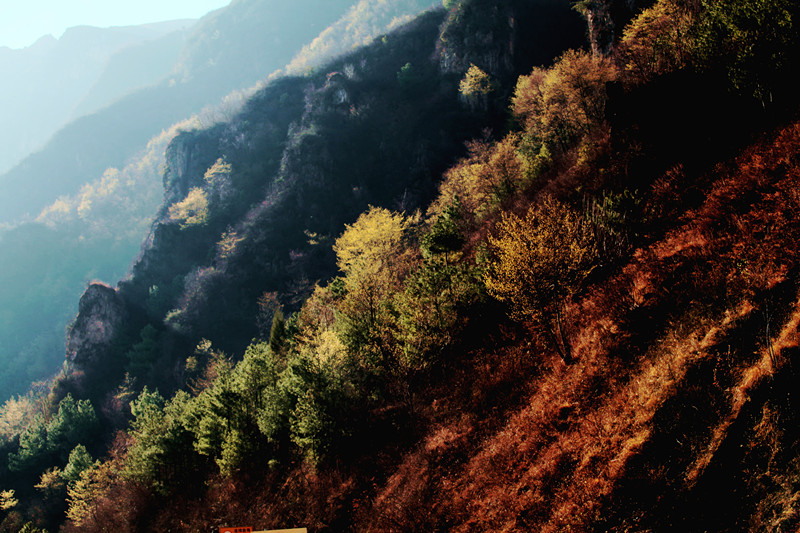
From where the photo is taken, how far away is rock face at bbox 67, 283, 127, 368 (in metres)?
74.5

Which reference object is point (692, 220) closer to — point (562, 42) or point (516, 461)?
point (516, 461)

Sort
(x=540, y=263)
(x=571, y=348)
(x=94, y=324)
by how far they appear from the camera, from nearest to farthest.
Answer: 1. (x=540, y=263)
2. (x=571, y=348)
3. (x=94, y=324)

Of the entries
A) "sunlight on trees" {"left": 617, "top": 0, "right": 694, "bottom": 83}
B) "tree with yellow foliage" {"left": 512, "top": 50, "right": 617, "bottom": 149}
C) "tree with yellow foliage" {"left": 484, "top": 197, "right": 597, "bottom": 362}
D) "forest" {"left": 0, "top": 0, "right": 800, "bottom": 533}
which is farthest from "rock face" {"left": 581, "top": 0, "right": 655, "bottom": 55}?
"tree with yellow foliage" {"left": 484, "top": 197, "right": 597, "bottom": 362}

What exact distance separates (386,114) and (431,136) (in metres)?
16.4

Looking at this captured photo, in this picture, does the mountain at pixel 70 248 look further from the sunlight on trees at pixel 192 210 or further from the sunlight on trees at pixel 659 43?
the sunlight on trees at pixel 659 43

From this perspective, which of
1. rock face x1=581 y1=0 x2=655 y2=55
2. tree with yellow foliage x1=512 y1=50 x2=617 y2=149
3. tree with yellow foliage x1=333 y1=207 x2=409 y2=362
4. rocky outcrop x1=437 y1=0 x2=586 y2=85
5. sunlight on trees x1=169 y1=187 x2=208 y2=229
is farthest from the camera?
sunlight on trees x1=169 y1=187 x2=208 y2=229

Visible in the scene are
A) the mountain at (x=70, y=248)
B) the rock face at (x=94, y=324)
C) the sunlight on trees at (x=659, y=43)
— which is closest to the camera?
the sunlight on trees at (x=659, y=43)

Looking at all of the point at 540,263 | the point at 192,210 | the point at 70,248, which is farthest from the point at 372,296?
the point at 70,248

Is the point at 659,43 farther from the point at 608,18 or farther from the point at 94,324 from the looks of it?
the point at 94,324

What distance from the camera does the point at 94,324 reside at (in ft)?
251

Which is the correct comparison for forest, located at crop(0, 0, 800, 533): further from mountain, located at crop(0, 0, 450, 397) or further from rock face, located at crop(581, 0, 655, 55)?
mountain, located at crop(0, 0, 450, 397)

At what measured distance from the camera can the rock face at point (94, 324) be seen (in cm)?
7450

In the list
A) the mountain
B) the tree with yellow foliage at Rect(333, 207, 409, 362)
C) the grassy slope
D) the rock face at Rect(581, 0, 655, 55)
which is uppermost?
the mountain

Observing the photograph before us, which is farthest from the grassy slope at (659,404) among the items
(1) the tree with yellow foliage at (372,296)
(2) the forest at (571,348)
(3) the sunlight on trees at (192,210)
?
(3) the sunlight on trees at (192,210)
